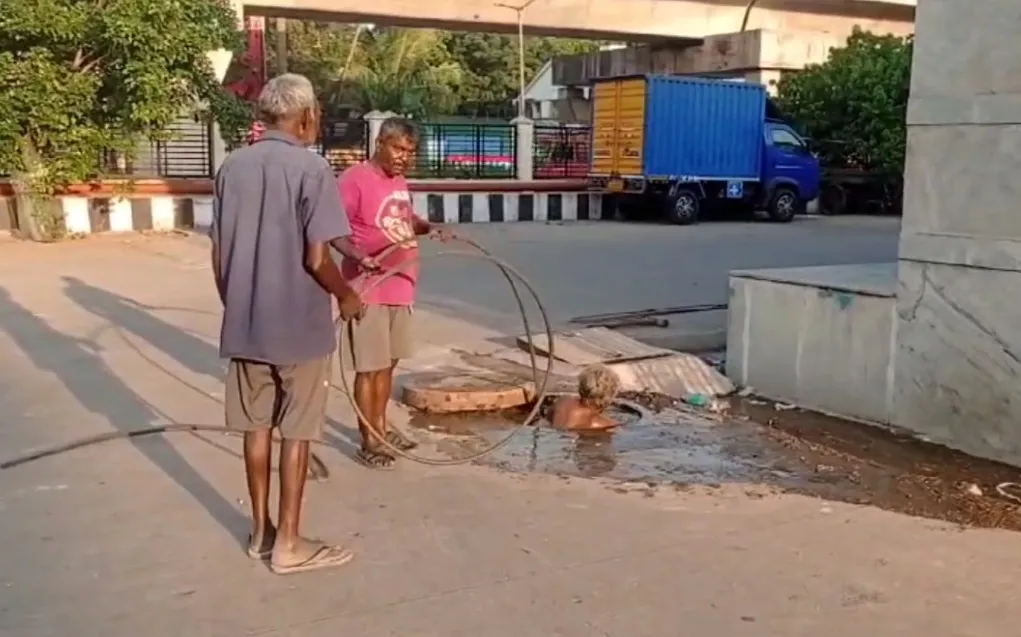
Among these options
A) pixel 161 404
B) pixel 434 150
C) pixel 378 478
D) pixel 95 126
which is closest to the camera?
pixel 378 478

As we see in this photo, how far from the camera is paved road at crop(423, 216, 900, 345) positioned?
40.4 ft

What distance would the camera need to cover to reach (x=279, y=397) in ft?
14.7

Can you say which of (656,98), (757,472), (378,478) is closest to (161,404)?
(378,478)

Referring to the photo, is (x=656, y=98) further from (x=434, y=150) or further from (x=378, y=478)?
(x=378, y=478)

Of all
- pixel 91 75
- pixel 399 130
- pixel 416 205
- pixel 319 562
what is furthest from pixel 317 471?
pixel 416 205

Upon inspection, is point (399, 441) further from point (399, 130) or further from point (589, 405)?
point (399, 130)

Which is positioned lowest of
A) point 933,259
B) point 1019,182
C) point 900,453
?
point 900,453

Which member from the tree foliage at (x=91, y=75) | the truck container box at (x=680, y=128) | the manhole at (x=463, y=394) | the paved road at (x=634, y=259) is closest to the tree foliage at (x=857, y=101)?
the paved road at (x=634, y=259)

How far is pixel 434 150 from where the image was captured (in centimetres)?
2556

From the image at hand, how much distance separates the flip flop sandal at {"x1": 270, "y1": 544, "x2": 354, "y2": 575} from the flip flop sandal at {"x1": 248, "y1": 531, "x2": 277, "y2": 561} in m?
0.12

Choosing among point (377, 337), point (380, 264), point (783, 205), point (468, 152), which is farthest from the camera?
point (468, 152)

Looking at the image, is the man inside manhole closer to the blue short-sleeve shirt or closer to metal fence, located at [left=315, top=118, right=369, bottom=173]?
the blue short-sleeve shirt

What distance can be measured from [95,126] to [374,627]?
51.4 ft

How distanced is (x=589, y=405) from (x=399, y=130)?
7.41 ft
